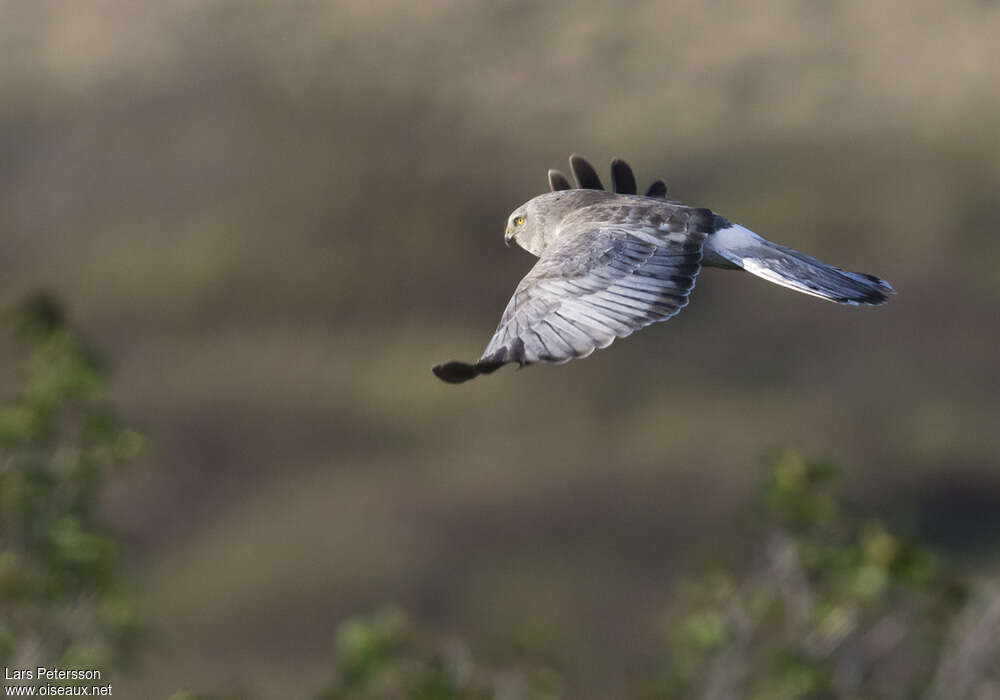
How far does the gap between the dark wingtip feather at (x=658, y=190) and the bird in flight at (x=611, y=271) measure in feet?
3.11

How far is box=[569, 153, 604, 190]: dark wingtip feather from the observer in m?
8.83

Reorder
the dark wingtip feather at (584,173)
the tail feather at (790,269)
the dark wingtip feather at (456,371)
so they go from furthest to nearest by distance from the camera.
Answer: the dark wingtip feather at (584,173) → the tail feather at (790,269) → the dark wingtip feather at (456,371)

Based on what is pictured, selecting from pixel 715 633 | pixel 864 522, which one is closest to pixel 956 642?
pixel 864 522

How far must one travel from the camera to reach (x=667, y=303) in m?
6.55

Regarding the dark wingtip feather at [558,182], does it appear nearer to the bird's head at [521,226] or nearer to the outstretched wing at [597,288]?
the bird's head at [521,226]

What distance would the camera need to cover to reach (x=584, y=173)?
8.86 m

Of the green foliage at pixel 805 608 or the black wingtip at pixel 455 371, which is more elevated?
the black wingtip at pixel 455 371

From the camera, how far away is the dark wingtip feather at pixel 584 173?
29.0 ft

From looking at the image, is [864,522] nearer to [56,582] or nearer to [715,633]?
[715,633]

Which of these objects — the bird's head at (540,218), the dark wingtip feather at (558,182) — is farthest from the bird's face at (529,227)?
the dark wingtip feather at (558,182)

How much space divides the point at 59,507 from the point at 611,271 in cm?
472

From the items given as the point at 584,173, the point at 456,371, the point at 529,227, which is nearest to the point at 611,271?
the point at 529,227

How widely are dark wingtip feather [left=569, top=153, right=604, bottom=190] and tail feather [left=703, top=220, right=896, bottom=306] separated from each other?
135 cm

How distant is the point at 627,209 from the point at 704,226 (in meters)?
0.40
